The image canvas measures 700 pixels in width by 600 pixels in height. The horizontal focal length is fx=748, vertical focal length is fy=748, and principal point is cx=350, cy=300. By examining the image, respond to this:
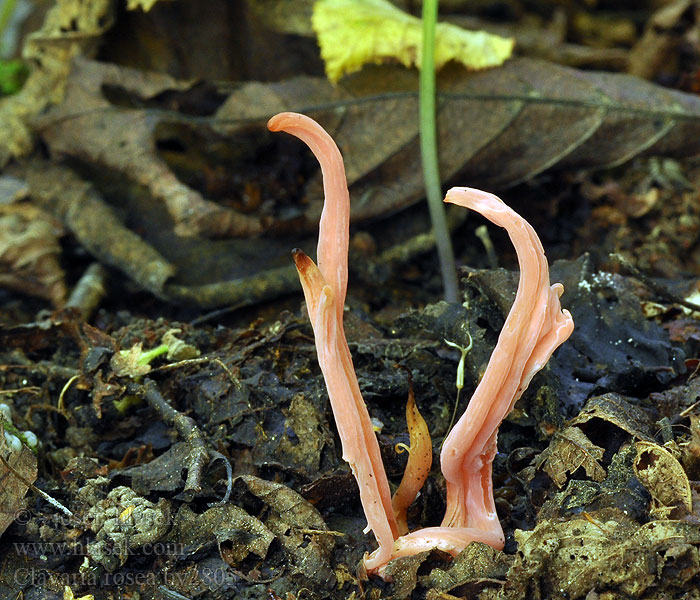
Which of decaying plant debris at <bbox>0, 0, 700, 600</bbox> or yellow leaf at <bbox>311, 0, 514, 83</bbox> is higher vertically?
yellow leaf at <bbox>311, 0, 514, 83</bbox>

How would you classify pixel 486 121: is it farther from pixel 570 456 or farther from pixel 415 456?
pixel 415 456

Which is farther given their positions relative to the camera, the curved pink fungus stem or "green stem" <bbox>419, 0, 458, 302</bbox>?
"green stem" <bbox>419, 0, 458, 302</bbox>

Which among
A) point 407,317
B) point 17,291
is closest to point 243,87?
point 17,291

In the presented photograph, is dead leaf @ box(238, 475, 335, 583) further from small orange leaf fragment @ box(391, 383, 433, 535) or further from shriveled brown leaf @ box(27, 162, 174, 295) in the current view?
shriveled brown leaf @ box(27, 162, 174, 295)

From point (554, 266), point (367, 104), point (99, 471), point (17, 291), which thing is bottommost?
point (17, 291)

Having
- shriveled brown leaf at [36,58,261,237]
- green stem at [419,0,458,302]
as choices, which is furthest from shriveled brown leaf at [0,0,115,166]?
green stem at [419,0,458,302]

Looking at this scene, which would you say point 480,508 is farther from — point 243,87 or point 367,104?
point 243,87

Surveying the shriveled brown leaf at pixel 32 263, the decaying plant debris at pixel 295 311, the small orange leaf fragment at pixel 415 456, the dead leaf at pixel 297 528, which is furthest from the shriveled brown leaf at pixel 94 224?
the small orange leaf fragment at pixel 415 456

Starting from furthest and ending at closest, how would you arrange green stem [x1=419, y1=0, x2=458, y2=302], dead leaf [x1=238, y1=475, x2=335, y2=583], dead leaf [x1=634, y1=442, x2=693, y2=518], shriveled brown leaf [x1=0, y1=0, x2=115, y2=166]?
shriveled brown leaf [x1=0, y1=0, x2=115, y2=166]
green stem [x1=419, y1=0, x2=458, y2=302]
dead leaf [x1=238, y1=475, x2=335, y2=583]
dead leaf [x1=634, y1=442, x2=693, y2=518]

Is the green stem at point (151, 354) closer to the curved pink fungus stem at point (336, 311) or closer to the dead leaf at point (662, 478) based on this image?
the curved pink fungus stem at point (336, 311)
